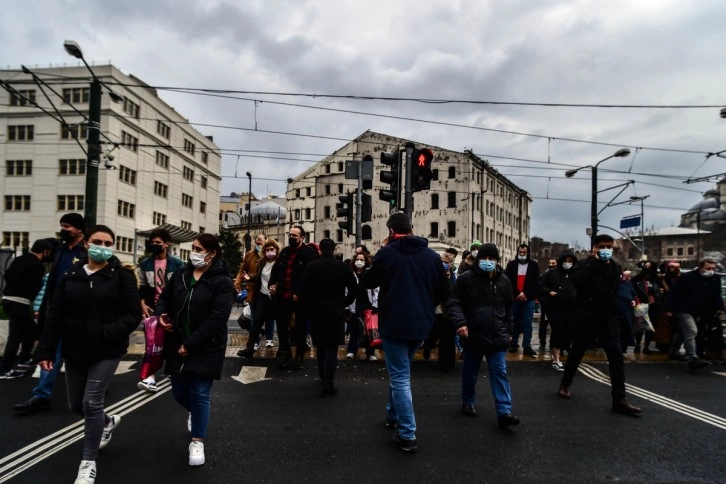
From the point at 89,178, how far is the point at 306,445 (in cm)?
1051

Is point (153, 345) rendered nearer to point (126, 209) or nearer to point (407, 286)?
point (407, 286)

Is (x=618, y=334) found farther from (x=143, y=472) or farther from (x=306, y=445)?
(x=143, y=472)

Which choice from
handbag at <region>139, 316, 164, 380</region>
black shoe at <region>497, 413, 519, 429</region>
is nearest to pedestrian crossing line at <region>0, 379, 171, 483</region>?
handbag at <region>139, 316, 164, 380</region>

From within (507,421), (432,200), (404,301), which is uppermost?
(432,200)

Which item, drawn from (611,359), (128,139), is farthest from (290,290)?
(128,139)

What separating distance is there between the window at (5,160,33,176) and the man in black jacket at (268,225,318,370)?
45826 millimetres

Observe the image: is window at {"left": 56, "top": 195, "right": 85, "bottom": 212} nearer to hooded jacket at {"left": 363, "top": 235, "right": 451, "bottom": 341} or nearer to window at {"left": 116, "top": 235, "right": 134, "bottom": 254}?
window at {"left": 116, "top": 235, "right": 134, "bottom": 254}

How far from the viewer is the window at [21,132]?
44969 mm

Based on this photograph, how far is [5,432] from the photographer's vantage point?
4.81 m

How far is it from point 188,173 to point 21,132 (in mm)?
15241

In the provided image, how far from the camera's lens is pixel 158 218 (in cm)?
5031

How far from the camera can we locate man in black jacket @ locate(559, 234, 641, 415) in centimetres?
610

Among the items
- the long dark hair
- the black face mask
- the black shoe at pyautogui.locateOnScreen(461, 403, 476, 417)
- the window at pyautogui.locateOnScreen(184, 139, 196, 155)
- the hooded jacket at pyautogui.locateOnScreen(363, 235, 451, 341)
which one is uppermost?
the window at pyautogui.locateOnScreen(184, 139, 196, 155)

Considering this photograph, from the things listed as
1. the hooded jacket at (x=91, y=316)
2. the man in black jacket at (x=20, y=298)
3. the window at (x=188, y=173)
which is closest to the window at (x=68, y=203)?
the window at (x=188, y=173)
